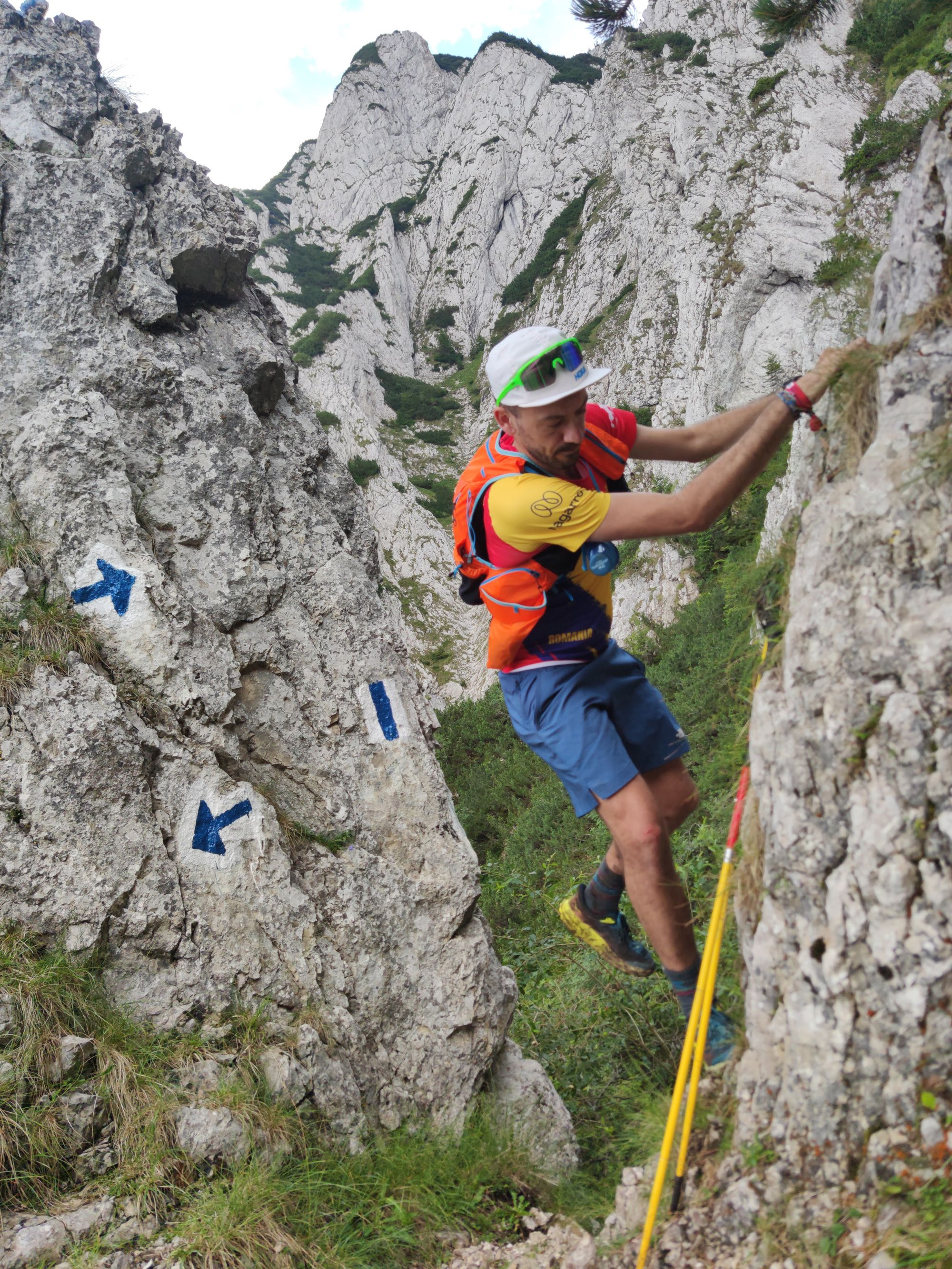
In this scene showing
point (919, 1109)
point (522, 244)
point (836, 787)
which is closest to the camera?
point (919, 1109)

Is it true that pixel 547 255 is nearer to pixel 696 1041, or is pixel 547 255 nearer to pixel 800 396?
pixel 800 396

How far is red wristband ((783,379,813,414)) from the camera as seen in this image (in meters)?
2.73

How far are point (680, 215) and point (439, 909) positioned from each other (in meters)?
27.6

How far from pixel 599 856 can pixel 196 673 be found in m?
6.41

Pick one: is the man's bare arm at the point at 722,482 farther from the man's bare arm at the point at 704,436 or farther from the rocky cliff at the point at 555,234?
the rocky cliff at the point at 555,234

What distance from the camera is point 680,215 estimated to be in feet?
86.6

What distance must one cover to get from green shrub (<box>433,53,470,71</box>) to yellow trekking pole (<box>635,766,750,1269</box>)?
76571 millimetres

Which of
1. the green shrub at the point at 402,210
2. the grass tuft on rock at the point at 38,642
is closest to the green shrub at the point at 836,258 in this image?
the grass tuft on rock at the point at 38,642

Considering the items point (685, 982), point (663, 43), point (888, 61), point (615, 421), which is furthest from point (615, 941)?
point (663, 43)

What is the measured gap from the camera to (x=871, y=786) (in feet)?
7.25

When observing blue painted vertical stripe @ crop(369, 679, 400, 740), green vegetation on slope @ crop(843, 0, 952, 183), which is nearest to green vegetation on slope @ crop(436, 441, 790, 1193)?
blue painted vertical stripe @ crop(369, 679, 400, 740)

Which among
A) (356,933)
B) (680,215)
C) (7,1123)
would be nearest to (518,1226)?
(356,933)

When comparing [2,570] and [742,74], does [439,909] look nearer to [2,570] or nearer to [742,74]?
[2,570]

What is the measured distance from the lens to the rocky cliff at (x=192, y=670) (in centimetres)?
414
